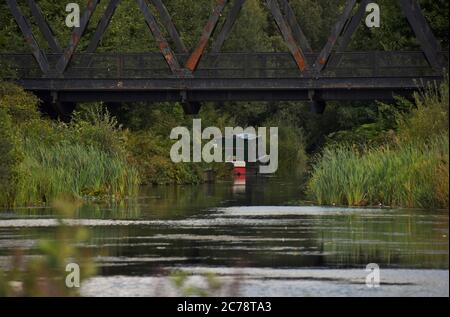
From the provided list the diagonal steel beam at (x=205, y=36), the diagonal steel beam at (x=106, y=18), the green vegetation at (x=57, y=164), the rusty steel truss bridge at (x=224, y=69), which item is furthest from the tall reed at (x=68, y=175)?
the diagonal steel beam at (x=106, y=18)

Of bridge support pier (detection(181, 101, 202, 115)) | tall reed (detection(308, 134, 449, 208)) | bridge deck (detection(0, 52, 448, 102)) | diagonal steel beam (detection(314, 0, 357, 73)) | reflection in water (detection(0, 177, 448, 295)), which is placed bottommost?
reflection in water (detection(0, 177, 448, 295))

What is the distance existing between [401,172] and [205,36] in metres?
18.7

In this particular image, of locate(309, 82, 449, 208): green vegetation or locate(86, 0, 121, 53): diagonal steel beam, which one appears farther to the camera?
locate(86, 0, 121, 53): diagonal steel beam

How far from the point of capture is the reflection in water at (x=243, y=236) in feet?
64.3

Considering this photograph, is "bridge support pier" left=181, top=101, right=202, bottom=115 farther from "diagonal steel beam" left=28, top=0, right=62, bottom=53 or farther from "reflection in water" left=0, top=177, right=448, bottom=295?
"reflection in water" left=0, top=177, right=448, bottom=295

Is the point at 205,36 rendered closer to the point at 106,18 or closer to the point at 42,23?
the point at 106,18

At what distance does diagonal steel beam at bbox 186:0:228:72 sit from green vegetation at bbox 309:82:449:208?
13602mm

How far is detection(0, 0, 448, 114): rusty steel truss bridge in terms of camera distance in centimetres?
4812

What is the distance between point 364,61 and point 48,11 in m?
15.1

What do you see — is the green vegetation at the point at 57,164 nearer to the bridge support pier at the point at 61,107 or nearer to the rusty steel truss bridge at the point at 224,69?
the rusty steel truss bridge at the point at 224,69

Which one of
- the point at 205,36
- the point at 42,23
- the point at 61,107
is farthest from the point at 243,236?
the point at 61,107

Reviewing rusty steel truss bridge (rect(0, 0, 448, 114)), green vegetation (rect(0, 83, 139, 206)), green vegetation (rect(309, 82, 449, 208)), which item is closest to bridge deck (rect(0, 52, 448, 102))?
rusty steel truss bridge (rect(0, 0, 448, 114))
